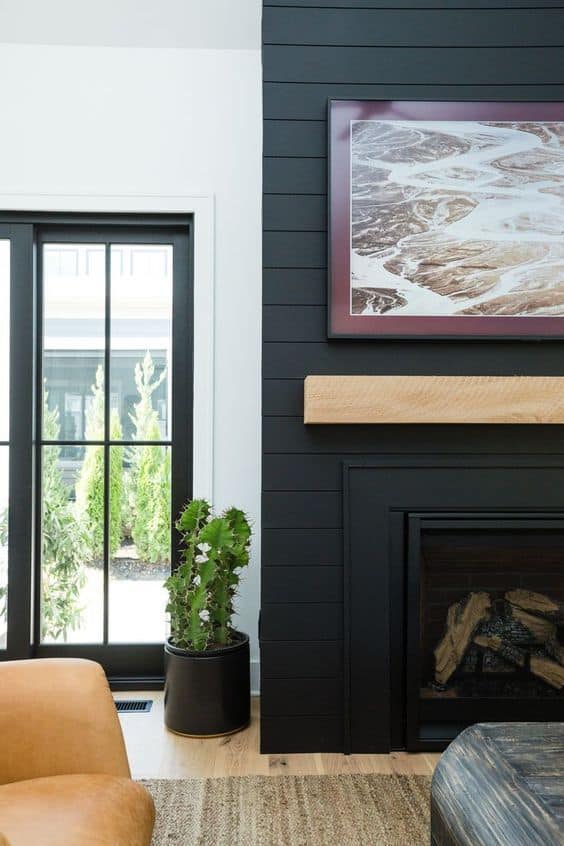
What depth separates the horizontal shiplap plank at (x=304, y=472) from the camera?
238 centimetres

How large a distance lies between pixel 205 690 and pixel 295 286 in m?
1.44

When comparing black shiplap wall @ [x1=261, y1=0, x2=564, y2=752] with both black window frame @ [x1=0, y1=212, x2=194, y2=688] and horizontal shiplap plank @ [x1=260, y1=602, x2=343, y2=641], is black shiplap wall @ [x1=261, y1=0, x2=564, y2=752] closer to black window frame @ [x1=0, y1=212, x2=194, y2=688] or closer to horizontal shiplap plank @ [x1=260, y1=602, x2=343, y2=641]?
horizontal shiplap plank @ [x1=260, y1=602, x2=343, y2=641]

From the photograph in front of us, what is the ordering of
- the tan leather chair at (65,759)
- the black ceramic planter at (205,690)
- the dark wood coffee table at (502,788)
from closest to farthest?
the dark wood coffee table at (502,788), the tan leather chair at (65,759), the black ceramic planter at (205,690)

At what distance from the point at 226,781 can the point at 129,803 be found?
946 mm

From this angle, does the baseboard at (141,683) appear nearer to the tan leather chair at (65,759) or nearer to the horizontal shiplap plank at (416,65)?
the tan leather chair at (65,759)

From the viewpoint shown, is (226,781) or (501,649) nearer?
(226,781)

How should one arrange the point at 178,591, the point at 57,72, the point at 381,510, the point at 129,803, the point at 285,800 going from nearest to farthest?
1. the point at 129,803
2. the point at 285,800
3. the point at 381,510
4. the point at 178,591
5. the point at 57,72

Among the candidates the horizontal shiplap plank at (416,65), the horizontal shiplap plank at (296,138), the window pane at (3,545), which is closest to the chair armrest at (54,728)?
the window pane at (3,545)

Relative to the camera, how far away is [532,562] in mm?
2471

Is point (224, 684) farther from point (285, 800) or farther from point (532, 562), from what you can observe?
point (532, 562)

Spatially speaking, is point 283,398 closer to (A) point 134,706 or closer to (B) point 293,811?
(B) point 293,811

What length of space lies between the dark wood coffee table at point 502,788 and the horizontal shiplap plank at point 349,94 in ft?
6.47

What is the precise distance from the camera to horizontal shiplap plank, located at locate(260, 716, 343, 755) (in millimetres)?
2355

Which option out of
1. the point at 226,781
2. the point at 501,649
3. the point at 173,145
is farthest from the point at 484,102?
the point at 226,781
